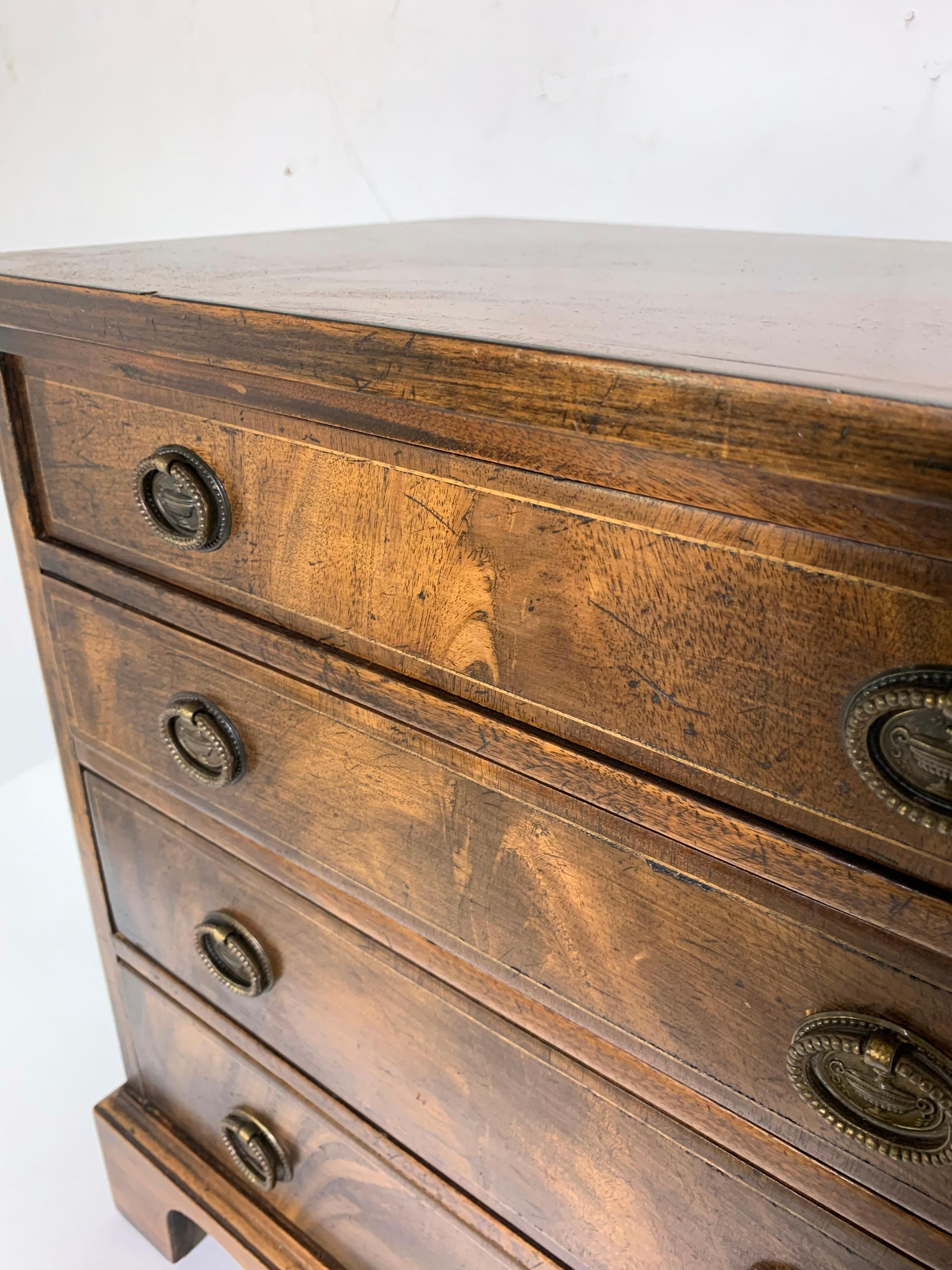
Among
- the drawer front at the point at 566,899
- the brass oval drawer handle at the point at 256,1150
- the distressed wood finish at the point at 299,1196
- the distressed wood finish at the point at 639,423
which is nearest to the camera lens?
the distressed wood finish at the point at 639,423

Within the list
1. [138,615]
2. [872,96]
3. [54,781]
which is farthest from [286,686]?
[54,781]

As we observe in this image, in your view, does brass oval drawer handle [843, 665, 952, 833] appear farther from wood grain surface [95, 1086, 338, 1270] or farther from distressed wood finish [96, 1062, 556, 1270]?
wood grain surface [95, 1086, 338, 1270]

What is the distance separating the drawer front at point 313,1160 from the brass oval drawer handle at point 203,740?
0.95ft

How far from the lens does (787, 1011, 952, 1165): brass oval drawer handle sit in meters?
0.40

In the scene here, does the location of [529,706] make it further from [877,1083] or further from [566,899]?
[877,1083]

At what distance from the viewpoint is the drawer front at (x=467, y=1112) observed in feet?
1.70

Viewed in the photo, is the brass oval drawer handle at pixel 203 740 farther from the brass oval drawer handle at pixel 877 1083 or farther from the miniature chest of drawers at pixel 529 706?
the brass oval drawer handle at pixel 877 1083

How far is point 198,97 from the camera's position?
131 centimetres

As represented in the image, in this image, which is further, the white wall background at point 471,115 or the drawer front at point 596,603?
the white wall background at point 471,115

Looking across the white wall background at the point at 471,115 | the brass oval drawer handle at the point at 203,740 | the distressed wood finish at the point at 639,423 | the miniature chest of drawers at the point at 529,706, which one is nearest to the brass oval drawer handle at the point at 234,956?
the miniature chest of drawers at the point at 529,706

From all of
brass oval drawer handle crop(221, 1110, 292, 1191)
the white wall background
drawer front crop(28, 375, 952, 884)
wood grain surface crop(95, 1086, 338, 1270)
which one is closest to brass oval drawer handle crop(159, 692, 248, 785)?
drawer front crop(28, 375, 952, 884)

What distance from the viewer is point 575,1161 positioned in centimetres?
58

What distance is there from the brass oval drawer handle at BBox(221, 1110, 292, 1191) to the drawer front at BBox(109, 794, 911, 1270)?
0.01 metres

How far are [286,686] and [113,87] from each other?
1.23 m
